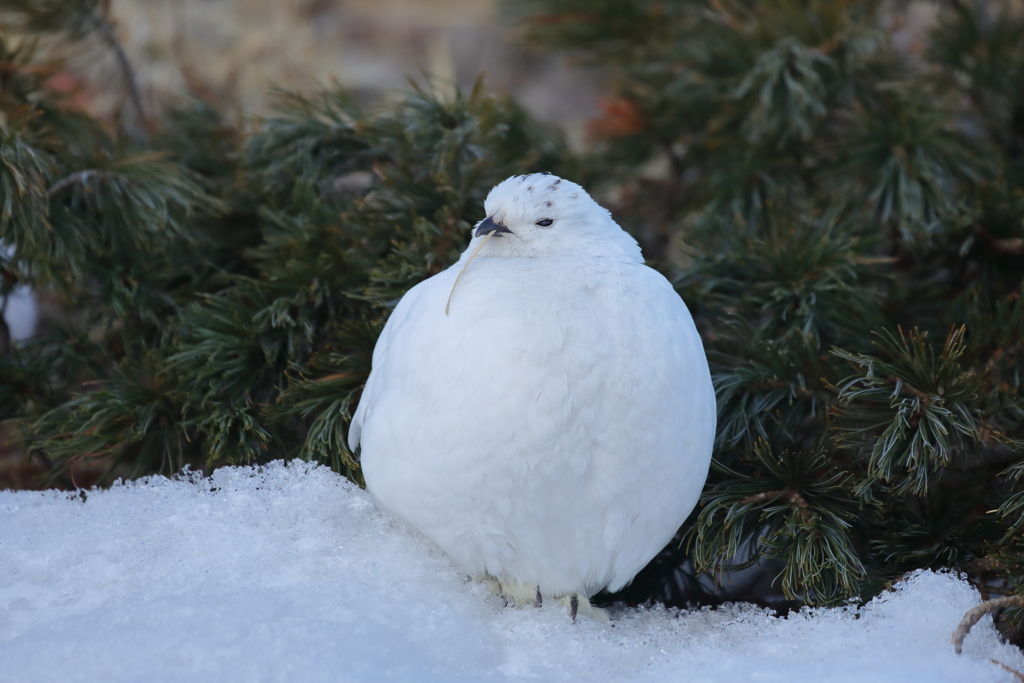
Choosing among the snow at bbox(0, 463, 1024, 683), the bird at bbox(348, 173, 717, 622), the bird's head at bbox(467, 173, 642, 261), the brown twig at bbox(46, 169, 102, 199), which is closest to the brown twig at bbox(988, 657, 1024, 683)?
the snow at bbox(0, 463, 1024, 683)

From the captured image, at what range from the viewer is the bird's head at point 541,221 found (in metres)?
1.33

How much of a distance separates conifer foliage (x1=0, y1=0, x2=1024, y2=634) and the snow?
9 cm

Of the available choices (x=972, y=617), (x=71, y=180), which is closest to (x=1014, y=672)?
(x=972, y=617)

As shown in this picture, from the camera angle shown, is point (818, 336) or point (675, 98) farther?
point (675, 98)

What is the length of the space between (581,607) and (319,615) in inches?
17.5

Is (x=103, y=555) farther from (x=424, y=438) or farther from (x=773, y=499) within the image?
(x=773, y=499)

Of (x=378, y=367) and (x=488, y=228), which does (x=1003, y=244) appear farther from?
(x=378, y=367)

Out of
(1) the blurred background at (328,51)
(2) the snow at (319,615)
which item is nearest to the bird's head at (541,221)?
(2) the snow at (319,615)

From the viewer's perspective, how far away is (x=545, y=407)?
4.09 ft

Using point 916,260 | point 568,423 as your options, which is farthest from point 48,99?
point 916,260

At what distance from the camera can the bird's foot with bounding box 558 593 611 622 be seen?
4.66ft

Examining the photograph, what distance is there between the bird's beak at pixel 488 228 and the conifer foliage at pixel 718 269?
15.1 inches

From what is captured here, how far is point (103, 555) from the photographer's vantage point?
1371mm

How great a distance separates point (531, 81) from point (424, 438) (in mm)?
4230
